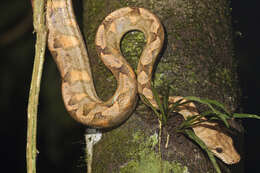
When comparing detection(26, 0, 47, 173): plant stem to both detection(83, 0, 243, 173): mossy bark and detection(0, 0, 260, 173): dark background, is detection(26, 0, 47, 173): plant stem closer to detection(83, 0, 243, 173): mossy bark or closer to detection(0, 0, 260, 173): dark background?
detection(83, 0, 243, 173): mossy bark

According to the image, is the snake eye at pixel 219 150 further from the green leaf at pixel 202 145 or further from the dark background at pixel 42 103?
the dark background at pixel 42 103

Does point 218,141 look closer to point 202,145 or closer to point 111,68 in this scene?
point 202,145

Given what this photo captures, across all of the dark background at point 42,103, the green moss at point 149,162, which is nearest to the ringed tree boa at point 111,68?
the green moss at point 149,162

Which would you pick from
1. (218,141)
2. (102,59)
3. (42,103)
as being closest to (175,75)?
(102,59)

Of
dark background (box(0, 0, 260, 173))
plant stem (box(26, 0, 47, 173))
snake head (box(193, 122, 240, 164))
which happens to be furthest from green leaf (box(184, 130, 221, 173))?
dark background (box(0, 0, 260, 173))

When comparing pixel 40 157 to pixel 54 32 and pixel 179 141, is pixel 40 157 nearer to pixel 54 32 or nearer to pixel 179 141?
pixel 54 32
